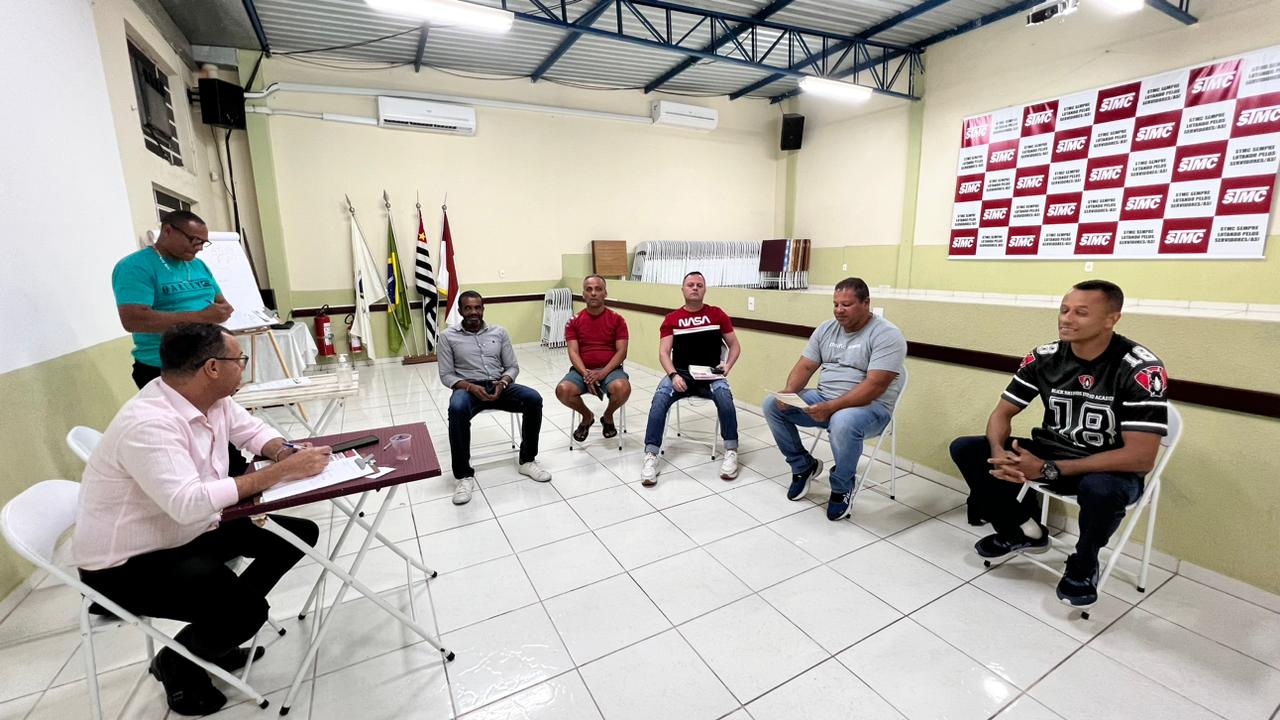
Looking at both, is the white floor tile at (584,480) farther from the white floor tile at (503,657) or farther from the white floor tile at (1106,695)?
the white floor tile at (1106,695)

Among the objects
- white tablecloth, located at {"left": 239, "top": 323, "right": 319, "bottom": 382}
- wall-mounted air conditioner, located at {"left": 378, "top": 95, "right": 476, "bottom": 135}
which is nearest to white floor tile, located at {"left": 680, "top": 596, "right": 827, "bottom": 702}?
white tablecloth, located at {"left": 239, "top": 323, "right": 319, "bottom": 382}

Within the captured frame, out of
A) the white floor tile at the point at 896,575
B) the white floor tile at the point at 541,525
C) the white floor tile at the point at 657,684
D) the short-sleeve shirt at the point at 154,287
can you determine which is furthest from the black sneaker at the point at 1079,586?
the short-sleeve shirt at the point at 154,287

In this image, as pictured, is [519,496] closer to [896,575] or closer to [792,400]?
[792,400]

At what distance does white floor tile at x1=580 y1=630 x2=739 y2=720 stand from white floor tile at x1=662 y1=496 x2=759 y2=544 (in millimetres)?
708

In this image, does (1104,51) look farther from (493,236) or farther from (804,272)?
(493,236)

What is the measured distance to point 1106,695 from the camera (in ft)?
4.95

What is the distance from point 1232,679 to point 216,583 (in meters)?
2.97

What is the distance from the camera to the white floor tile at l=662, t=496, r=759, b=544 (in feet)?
8.03

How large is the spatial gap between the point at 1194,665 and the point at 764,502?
1571mm

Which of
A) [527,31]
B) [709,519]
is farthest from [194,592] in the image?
[527,31]

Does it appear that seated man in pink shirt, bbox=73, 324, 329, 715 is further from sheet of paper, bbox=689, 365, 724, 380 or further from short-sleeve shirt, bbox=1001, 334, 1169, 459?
short-sleeve shirt, bbox=1001, 334, 1169, 459

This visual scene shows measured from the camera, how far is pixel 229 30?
4914 mm

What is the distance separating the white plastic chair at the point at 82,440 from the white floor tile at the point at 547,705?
1.55m

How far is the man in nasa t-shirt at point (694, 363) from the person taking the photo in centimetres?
311
